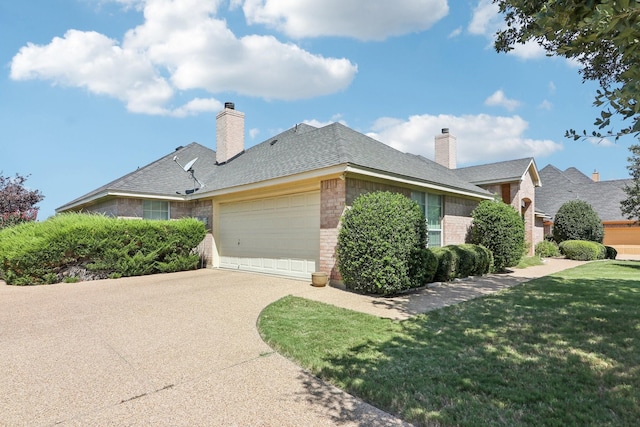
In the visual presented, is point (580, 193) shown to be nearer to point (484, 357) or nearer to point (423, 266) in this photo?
point (423, 266)

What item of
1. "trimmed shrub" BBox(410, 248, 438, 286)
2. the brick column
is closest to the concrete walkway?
"trimmed shrub" BBox(410, 248, 438, 286)

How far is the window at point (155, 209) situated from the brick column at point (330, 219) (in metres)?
8.77

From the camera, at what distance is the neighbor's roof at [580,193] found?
2756cm

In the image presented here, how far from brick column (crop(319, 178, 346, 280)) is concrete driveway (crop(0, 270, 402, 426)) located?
275 cm

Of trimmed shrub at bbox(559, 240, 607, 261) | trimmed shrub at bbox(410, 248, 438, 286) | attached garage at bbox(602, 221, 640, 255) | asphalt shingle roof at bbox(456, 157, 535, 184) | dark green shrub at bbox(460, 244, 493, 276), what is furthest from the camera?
attached garage at bbox(602, 221, 640, 255)

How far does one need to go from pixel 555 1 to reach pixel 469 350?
13.2 ft

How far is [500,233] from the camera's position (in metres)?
12.8

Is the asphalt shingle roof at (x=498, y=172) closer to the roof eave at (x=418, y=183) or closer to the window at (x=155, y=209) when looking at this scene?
the roof eave at (x=418, y=183)

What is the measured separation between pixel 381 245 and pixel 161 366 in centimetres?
519

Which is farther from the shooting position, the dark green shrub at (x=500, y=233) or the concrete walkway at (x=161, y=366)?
the dark green shrub at (x=500, y=233)

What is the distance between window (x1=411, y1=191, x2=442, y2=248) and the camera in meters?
12.0

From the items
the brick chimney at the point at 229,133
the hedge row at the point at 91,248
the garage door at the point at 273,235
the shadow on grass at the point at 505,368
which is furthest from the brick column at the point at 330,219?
the brick chimney at the point at 229,133

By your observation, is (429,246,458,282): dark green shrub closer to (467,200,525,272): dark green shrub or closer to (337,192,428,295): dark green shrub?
(337,192,428,295): dark green shrub

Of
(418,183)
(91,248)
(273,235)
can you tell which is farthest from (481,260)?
(91,248)
